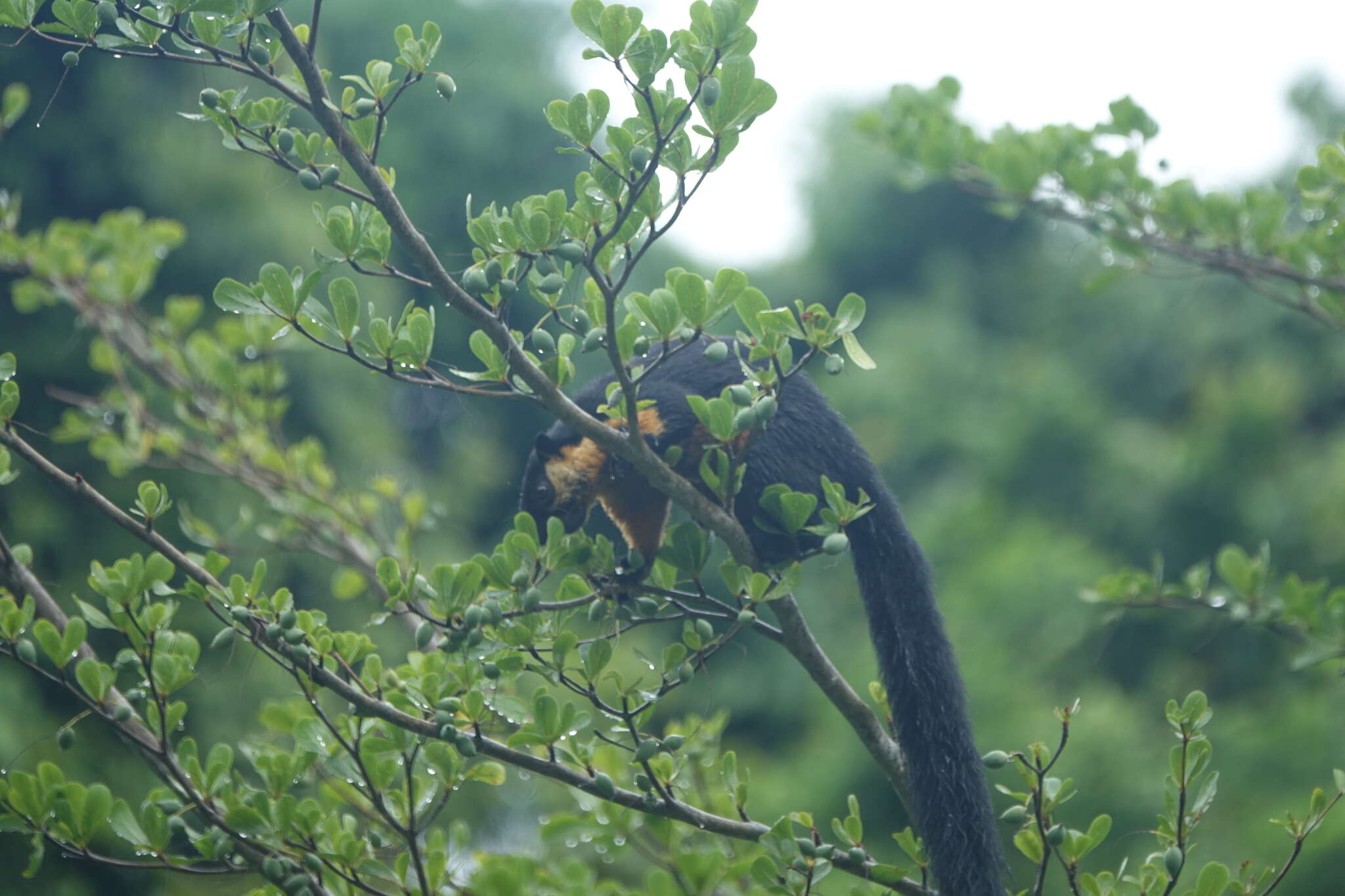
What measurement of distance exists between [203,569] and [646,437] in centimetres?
102

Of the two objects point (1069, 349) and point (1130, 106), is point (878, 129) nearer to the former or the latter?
point (1130, 106)

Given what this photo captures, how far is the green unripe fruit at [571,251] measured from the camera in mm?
1521

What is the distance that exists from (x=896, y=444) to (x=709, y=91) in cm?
738

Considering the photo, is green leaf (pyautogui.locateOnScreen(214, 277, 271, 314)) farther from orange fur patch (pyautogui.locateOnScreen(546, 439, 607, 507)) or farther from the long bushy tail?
the long bushy tail

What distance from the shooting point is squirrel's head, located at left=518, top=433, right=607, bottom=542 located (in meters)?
2.81

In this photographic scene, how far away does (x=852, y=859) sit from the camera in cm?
170

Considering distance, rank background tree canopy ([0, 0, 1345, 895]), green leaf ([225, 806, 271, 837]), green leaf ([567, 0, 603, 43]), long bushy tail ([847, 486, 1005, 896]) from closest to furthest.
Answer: green leaf ([567, 0, 603, 43])
green leaf ([225, 806, 271, 837])
long bushy tail ([847, 486, 1005, 896])
background tree canopy ([0, 0, 1345, 895])

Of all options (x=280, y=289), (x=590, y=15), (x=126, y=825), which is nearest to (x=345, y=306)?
(x=280, y=289)

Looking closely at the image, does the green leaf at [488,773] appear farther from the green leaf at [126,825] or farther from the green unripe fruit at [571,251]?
the green unripe fruit at [571,251]

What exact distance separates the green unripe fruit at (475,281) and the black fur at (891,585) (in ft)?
2.70

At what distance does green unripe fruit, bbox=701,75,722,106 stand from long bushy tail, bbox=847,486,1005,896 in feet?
4.10

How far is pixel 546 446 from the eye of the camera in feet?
9.46

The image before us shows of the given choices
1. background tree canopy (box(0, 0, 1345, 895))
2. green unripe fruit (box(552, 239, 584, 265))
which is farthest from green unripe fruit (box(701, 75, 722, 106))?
background tree canopy (box(0, 0, 1345, 895))

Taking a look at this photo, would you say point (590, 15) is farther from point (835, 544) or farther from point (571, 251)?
point (835, 544)
